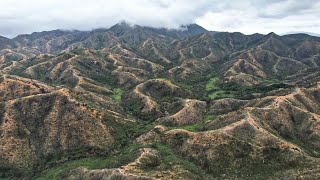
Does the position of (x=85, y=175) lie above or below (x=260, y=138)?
below

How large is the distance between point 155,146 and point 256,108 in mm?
52911

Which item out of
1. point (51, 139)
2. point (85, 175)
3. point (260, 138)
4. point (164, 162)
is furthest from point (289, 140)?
point (51, 139)

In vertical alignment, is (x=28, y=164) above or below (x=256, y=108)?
below

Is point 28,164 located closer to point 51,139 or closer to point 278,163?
point 51,139

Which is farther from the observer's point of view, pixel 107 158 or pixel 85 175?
pixel 107 158

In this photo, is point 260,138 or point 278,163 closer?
point 278,163

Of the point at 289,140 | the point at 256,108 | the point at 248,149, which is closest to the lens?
the point at 248,149

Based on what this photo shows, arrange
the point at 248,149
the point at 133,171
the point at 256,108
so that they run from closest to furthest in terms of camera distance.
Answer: the point at 133,171 < the point at 248,149 < the point at 256,108

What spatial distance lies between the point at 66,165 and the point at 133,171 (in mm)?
41030

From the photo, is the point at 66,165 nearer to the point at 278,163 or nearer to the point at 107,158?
the point at 107,158

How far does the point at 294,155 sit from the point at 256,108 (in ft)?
139

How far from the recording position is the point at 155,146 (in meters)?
177

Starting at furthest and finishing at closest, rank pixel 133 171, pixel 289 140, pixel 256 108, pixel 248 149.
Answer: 1. pixel 256 108
2. pixel 289 140
3. pixel 248 149
4. pixel 133 171

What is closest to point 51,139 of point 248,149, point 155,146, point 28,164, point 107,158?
point 28,164
